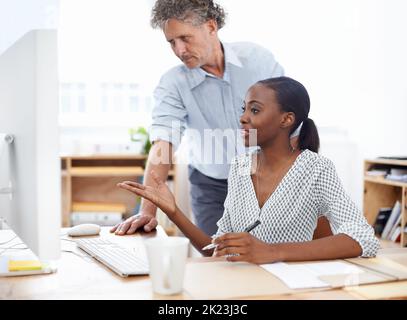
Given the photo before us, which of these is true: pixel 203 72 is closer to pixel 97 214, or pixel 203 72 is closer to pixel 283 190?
pixel 283 190

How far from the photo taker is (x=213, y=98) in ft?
6.03

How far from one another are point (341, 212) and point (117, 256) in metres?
0.46

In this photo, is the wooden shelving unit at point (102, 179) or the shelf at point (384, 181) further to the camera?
the wooden shelving unit at point (102, 179)

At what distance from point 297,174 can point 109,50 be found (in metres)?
2.40

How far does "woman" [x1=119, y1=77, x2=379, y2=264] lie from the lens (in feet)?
3.69

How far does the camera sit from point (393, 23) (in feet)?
9.37

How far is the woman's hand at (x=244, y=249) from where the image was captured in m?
0.97

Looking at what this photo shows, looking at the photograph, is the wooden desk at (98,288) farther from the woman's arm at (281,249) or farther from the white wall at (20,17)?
the white wall at (20,17)

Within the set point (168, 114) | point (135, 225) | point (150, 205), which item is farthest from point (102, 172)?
point (135, 225)

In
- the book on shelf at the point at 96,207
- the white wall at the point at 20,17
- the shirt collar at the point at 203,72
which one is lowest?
the book on shelf at the point at 96,207

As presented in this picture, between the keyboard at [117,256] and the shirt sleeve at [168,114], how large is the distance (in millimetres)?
584

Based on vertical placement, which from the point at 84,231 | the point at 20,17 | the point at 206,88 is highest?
the point at 20,17

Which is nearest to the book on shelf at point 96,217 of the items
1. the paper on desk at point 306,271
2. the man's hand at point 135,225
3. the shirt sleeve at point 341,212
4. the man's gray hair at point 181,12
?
the man's gray hair at point 181,12

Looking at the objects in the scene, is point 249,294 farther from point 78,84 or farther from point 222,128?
point 78,84
